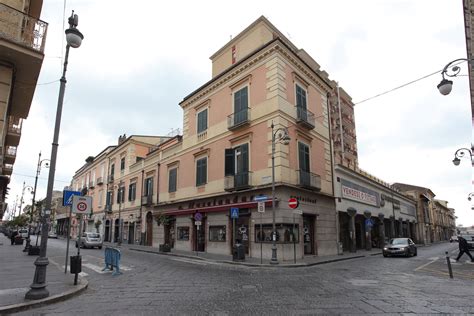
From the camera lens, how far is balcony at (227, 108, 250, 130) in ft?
70.6

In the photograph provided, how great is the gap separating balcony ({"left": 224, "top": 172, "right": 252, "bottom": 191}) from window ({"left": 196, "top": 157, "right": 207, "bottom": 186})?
3406 millimetres

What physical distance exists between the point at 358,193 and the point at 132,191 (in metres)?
24.1

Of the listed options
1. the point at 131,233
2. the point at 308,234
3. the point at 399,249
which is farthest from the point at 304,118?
the point at 131,233

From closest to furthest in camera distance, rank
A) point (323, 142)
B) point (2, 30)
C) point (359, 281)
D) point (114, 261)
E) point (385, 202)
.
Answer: point (2, 30) < point (359, 281) < point (114, 261) < point (323, 142) < point (385, 202)

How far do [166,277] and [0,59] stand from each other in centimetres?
871


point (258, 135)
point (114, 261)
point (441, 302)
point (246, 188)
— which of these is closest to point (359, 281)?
point (441, 302)

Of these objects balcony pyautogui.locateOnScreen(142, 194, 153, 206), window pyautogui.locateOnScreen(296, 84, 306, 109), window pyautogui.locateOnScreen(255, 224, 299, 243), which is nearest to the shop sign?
window pyautogui.locateOnScreen(296, 84, 306, 109)

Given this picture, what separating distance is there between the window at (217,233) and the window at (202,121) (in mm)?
7955

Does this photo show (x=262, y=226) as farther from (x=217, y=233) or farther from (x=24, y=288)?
(x=24, y=288)

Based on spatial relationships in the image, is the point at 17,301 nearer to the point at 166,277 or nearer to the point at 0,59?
the point at 166,277

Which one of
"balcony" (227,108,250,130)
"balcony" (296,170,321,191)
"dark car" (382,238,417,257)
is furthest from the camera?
"dark car" (382,238,417,257)

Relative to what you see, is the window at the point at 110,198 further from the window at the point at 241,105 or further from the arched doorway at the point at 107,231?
the window at the point at 241,105

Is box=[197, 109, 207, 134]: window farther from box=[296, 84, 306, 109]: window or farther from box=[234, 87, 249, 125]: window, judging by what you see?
box=[296, 84, 306, 109]: window

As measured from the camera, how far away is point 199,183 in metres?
25.4
